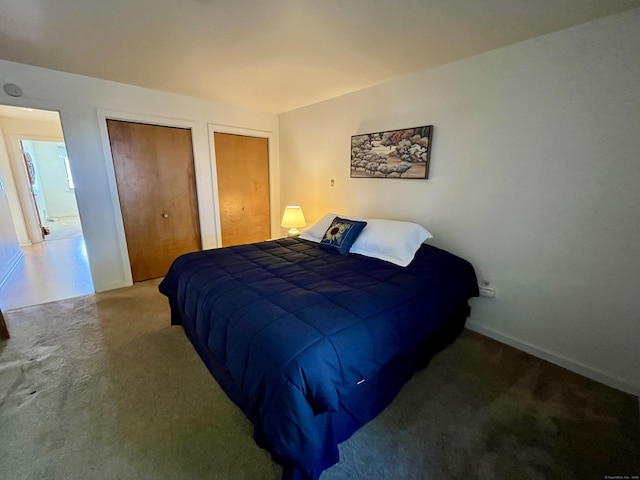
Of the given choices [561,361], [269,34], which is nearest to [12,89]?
[269,34]

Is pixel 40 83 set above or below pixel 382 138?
above

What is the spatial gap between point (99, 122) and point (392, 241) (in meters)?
3.24

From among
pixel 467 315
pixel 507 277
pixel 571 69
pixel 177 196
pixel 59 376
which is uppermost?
pixel 571 69

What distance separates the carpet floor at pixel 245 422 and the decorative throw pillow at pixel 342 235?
1164 mm

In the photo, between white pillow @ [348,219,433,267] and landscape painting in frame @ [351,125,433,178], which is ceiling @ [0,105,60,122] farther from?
white pillow @ [348,219,433,267]

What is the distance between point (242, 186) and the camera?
400cm

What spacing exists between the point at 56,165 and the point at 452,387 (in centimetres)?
1079

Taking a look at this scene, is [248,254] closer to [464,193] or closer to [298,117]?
[464,193]

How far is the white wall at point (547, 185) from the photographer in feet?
5.28

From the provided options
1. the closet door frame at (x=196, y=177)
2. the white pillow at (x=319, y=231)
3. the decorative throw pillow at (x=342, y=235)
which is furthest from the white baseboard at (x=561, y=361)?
the closet door frame at (x=196, y=177)

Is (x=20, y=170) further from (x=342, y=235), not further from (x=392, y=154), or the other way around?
(x=392, y=154)

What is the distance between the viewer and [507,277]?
213 cm

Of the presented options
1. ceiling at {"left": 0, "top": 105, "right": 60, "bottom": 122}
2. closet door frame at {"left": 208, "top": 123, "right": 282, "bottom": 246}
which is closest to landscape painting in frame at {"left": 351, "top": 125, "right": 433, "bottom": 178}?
closet door frame at {"left": 208, "top": 123, "right": 282, "bottom": 246}

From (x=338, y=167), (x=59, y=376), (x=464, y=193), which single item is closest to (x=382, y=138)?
(x=338, y=167)
